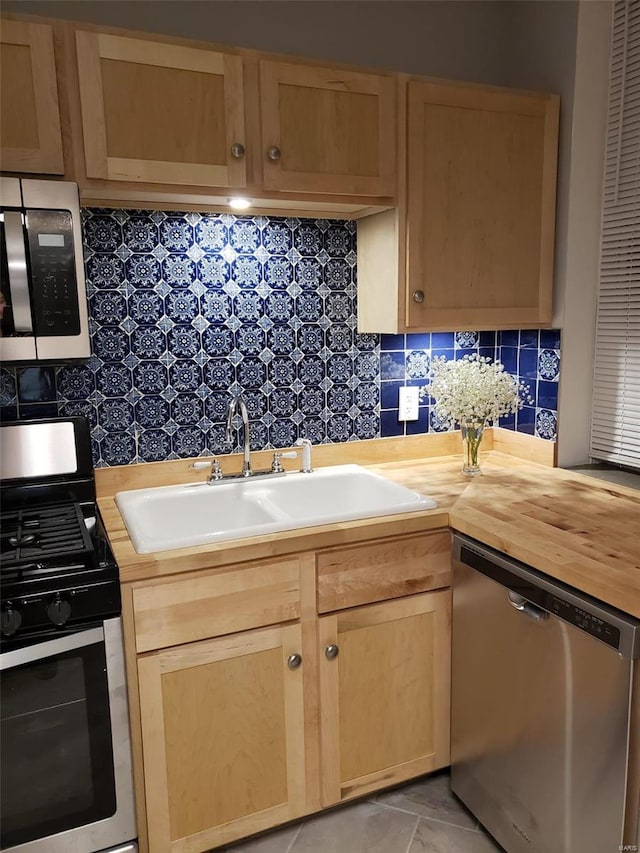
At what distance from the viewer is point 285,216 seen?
2229 mm

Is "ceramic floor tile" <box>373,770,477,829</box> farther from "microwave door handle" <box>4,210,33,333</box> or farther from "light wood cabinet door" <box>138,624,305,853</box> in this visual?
"microwave door handle" <box>4,210,33,333</box>

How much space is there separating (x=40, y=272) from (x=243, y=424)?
802mm

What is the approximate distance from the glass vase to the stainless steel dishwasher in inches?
18.2

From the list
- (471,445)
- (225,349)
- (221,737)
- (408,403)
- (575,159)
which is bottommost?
(221,737)

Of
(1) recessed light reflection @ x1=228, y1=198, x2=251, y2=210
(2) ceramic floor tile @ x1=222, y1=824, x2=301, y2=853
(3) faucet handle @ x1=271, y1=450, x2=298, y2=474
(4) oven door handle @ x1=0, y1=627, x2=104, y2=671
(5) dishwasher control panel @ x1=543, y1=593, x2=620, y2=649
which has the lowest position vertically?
(2) ceramic floor tile @ x1=222, y1=824, x2=301, y2=853

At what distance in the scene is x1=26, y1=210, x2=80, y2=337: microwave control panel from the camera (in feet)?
5.38

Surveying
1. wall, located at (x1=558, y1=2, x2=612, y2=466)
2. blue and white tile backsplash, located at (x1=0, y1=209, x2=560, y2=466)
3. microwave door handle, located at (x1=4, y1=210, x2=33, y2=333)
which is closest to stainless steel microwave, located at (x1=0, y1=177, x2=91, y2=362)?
microwave door handle, located at (x1=4, y1=210, x2=33, y2=333)

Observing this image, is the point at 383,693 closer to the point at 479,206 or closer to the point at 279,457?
the point at 279,457

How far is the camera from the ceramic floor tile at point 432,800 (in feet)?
6.43

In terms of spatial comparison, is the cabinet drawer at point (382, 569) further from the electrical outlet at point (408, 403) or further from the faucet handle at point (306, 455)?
the electrical outlet at point (408, 403)

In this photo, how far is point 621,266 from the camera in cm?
224

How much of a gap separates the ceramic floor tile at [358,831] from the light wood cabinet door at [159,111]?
1846 millimetres

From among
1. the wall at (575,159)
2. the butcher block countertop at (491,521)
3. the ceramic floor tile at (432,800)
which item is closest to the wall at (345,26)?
the wall at (575,159)

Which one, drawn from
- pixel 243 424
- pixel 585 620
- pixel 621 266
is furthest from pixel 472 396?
pixel 585 620
